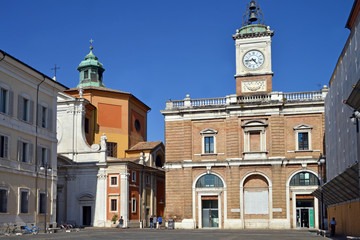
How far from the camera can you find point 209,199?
48188mm

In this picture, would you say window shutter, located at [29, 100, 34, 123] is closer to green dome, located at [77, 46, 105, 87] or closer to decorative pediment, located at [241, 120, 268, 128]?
decorative pediment, located at [241, 120, 268, 128]

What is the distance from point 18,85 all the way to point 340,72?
21.4 meters

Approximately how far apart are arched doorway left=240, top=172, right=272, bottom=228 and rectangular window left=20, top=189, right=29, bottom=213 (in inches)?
799

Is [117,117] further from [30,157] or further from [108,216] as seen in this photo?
[30,157]

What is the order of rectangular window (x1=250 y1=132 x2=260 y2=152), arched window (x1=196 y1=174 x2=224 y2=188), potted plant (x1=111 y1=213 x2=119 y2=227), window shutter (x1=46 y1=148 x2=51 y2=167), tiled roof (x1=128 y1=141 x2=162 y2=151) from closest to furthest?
window shutter (x1=46 y1=148 x2=51 y2=167) → rectangular window (x1=250 y1=132 x2=260 y2=152) → arched window (x1=196 y1=174 x2=224 y2=188) → potted plant (x1=111 y1=213 x2=119 y2=227) → tiled roof (x1=128 y1=141 x2=162 y2=151)

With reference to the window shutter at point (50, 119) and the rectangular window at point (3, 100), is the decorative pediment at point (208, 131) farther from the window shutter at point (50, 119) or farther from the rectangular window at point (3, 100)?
the rectangular window at point (3, 100)

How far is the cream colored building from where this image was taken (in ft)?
107

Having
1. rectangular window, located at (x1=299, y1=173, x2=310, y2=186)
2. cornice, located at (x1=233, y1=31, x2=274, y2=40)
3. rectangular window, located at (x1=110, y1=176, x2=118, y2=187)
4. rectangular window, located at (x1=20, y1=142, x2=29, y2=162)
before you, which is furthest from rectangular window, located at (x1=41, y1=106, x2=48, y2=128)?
rectangular window, located at (x1=299, y1=173, x2=310, y2=186)

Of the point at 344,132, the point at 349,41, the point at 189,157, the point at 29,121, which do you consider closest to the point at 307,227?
the point at 189,157

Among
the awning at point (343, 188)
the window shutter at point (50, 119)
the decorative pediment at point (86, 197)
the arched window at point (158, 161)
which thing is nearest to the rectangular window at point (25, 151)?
the window shutter at point (50, 119)

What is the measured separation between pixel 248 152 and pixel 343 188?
65.3 ft

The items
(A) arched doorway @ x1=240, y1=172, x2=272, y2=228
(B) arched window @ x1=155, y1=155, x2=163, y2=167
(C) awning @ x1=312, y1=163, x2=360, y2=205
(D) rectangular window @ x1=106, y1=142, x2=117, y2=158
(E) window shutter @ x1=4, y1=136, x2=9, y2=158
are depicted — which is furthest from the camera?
(B) arched window @ x1=155, y1=155, x2=163, y2=167

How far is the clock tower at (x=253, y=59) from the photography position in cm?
4922

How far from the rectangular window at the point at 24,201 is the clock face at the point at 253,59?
25244 mm
